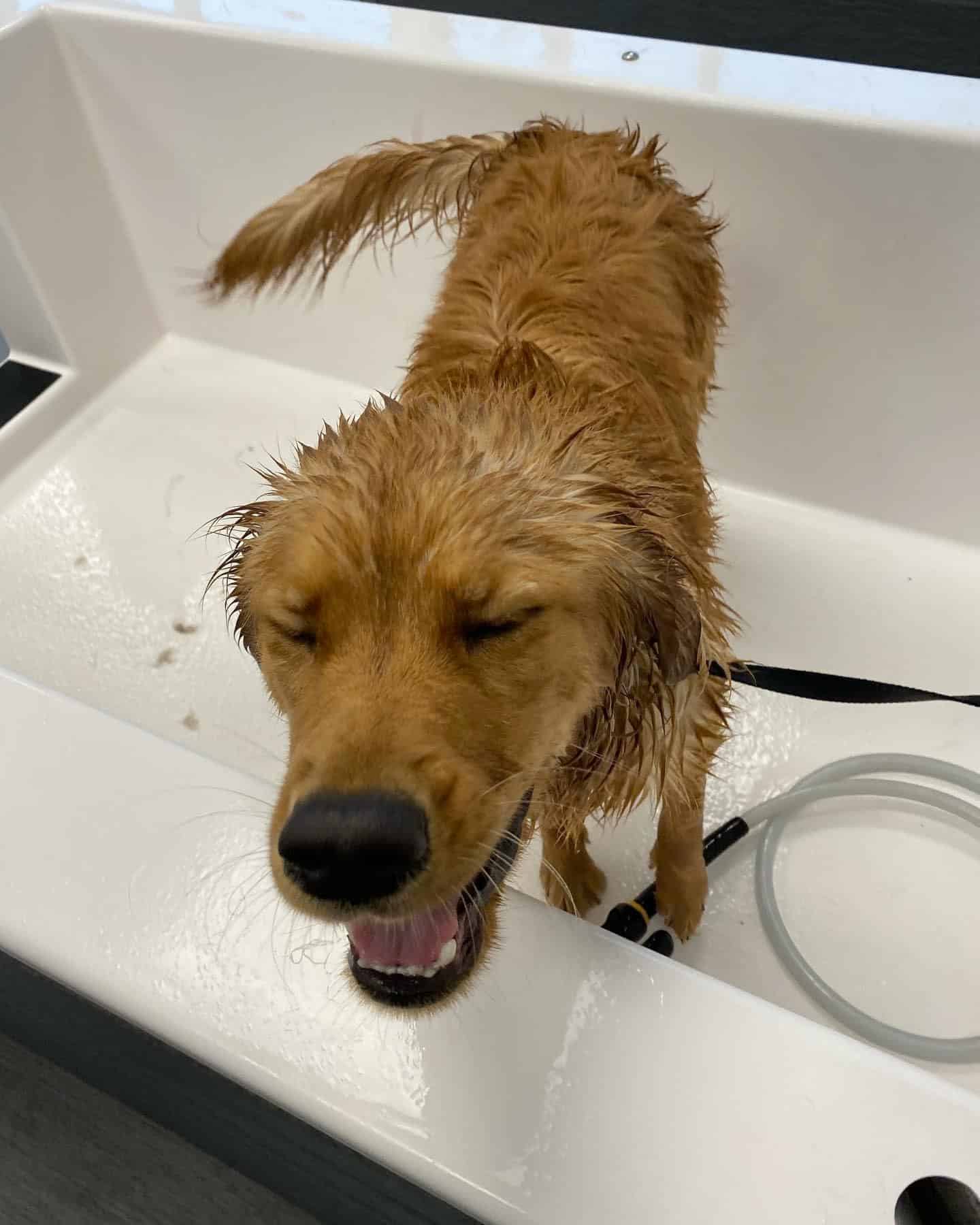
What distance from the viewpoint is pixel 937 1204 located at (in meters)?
0.71

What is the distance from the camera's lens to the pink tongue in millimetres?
836

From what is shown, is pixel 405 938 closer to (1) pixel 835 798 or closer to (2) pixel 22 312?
(1) pixel 835 798

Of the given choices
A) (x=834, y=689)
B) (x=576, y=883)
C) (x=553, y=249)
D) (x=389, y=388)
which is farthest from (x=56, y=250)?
(x=834, y=689)

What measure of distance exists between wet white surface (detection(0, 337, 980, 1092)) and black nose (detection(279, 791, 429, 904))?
0.86m

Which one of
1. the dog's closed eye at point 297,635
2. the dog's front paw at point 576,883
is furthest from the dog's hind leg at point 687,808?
the dog's closed eye at point 297,635

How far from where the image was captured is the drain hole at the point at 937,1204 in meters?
0.69

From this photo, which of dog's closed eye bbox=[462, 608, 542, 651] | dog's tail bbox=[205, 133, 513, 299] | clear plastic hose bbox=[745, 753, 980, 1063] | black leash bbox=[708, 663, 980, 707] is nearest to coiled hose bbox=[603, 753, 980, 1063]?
clear plastic hose bbox=[745, 753, 980, 1063]

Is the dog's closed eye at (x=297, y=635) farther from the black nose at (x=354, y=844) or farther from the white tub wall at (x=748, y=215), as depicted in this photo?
the white tub wall at (x=748, y=215)

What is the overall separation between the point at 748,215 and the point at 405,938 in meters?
1.41

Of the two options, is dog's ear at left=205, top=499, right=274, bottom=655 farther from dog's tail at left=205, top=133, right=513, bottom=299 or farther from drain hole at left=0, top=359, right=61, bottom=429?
drain hole at left=0, top=359, right=61, bottom=429

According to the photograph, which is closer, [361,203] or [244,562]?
[244,562]

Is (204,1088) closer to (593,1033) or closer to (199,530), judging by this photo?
(593,1033)

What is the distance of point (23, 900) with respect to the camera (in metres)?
0.86

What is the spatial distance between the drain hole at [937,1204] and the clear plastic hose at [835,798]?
0.69m
